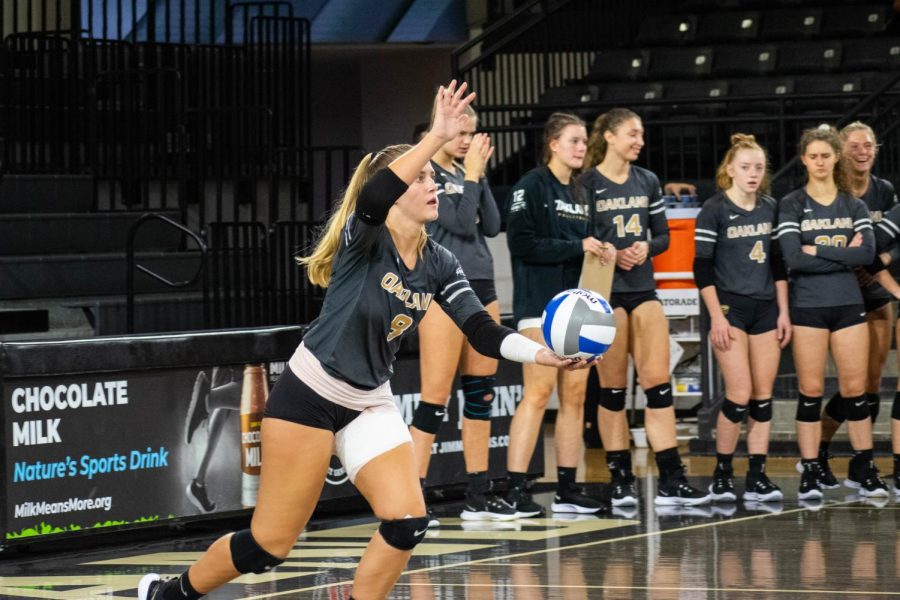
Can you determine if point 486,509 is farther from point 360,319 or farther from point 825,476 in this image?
point 360,319

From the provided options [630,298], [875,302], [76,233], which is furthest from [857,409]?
[76,233]

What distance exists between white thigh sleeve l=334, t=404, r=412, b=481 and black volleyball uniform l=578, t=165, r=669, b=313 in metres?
3.50

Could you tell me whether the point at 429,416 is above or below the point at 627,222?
below

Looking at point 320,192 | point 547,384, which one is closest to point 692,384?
point 547,384

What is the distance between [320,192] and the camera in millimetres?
18984

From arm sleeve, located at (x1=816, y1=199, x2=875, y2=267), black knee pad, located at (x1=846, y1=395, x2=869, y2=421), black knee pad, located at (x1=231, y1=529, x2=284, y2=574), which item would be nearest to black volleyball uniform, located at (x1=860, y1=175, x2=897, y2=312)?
arm sleeve, located at (x1=816, y1=199, x2=875, y2=267)

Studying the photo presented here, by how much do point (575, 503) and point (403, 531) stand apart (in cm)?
383

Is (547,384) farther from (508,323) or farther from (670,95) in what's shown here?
(670,95)

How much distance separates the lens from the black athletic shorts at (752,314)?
29.2 feet

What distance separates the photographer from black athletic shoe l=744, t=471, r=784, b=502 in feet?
29.7

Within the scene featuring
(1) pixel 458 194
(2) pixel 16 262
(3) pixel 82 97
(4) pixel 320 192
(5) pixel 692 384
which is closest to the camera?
(1) pixel 458 194

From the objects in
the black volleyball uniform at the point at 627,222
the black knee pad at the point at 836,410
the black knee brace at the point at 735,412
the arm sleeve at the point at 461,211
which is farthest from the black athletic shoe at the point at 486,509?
the black knee pad at the point at 836,410

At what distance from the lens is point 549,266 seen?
334 inches

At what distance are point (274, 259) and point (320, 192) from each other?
7.02m
